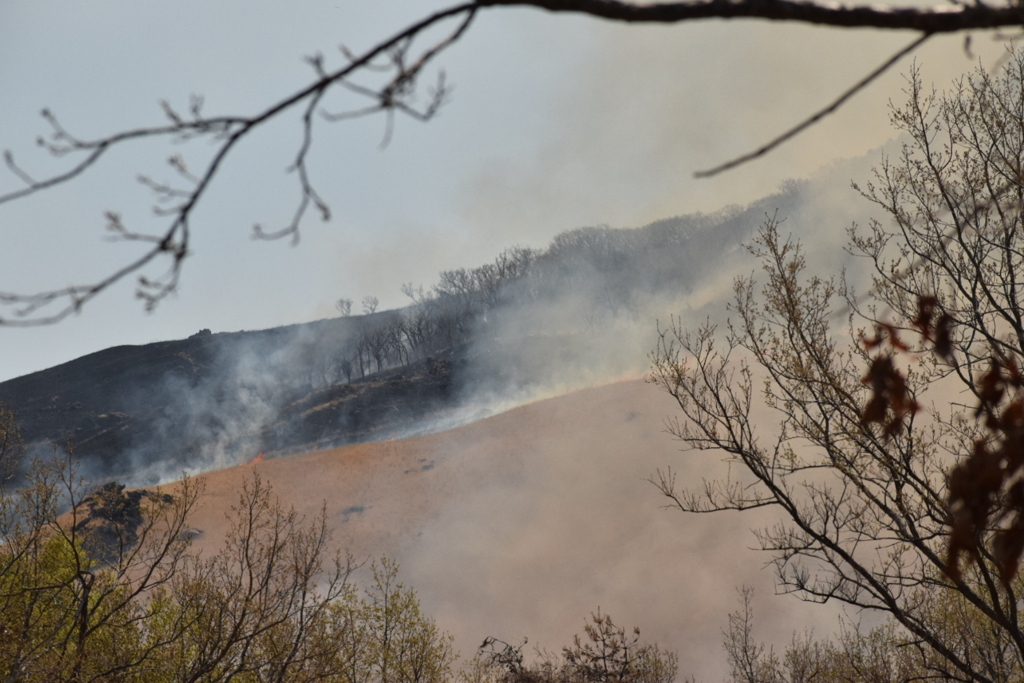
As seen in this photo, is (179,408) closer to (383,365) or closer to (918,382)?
(383,365)

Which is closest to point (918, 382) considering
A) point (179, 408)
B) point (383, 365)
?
point (383, 365)

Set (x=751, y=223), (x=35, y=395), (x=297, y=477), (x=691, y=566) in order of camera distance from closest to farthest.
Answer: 1. (x=691, y=566)
2. (x=297, y=477)
3. (x=751, y=223)
4. (x=35, y=395)

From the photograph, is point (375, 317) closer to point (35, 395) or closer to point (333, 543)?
point (35, 395)

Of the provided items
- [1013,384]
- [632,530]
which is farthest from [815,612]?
[1013,384]

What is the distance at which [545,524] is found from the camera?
104ft

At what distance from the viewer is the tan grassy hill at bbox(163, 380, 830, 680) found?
2583 cm

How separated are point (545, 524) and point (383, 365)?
31.4 m

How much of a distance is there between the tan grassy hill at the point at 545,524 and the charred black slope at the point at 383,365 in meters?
5.61

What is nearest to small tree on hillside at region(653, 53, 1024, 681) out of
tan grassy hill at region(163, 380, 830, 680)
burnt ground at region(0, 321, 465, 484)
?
tan grassy hill at region(163, 380, 830, 680)

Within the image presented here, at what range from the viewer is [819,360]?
7629mm

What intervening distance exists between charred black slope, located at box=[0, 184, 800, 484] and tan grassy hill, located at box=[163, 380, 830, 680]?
5611mm

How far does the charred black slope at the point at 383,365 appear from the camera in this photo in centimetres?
4672

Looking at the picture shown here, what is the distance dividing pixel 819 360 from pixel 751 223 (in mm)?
48448

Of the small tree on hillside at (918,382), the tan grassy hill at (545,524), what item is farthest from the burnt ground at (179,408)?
the small tree on hillside at (918,382)
